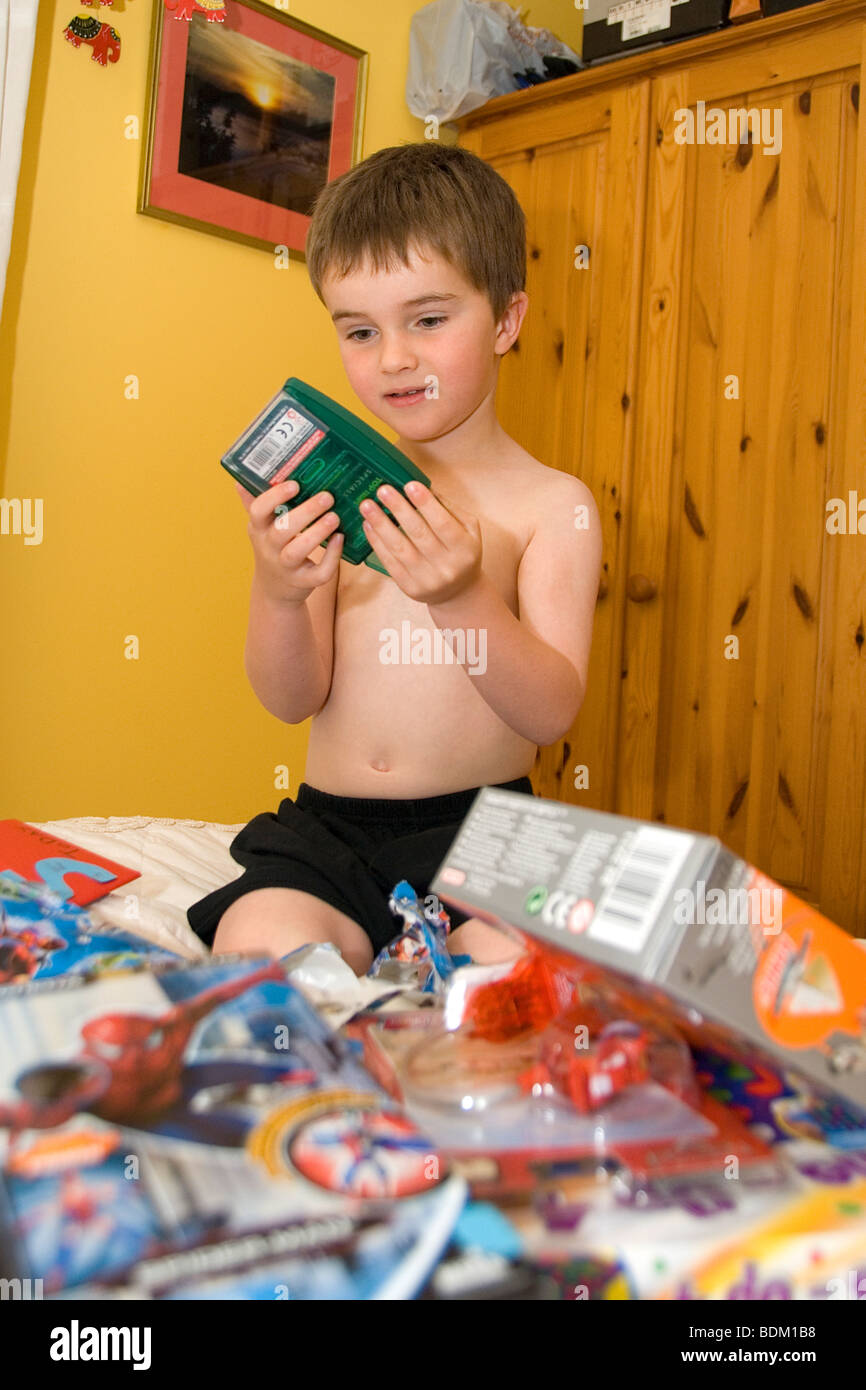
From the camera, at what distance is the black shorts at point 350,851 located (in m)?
0.86

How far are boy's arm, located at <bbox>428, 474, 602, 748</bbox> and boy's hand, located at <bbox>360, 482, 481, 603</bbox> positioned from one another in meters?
0.02

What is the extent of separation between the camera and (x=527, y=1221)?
34cm

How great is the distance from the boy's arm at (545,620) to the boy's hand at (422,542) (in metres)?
0.02

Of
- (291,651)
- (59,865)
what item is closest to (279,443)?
(291,651)

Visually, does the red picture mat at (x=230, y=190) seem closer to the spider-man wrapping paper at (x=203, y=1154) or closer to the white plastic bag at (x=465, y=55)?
the white plastic bag at (x=465, y=55)

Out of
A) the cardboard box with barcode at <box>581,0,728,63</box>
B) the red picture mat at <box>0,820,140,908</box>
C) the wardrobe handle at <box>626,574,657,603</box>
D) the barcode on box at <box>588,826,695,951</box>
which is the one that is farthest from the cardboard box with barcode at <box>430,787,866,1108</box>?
the cardboard box with barcode at <box>581,0,728,63</box>

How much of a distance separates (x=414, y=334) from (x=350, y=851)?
1.53 ft

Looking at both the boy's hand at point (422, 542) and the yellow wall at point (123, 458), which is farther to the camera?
the yellow wall at point (123, 458)

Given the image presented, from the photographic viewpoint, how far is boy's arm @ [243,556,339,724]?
974mm

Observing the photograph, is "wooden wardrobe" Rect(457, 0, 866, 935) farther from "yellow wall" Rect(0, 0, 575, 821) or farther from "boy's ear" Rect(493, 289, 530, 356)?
"boy's ear" Rect(493, 289, 530, 356)

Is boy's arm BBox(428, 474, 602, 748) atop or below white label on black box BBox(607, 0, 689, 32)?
below

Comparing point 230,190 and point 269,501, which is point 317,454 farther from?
point 230,190

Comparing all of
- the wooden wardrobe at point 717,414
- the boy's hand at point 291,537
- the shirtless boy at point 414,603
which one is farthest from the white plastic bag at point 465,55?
the boy's hand at point 291,537

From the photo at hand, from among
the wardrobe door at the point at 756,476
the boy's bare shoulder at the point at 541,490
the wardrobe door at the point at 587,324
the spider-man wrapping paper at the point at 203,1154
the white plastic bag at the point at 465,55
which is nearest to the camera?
the spider-man wrapping paper at the point at 203,1154
